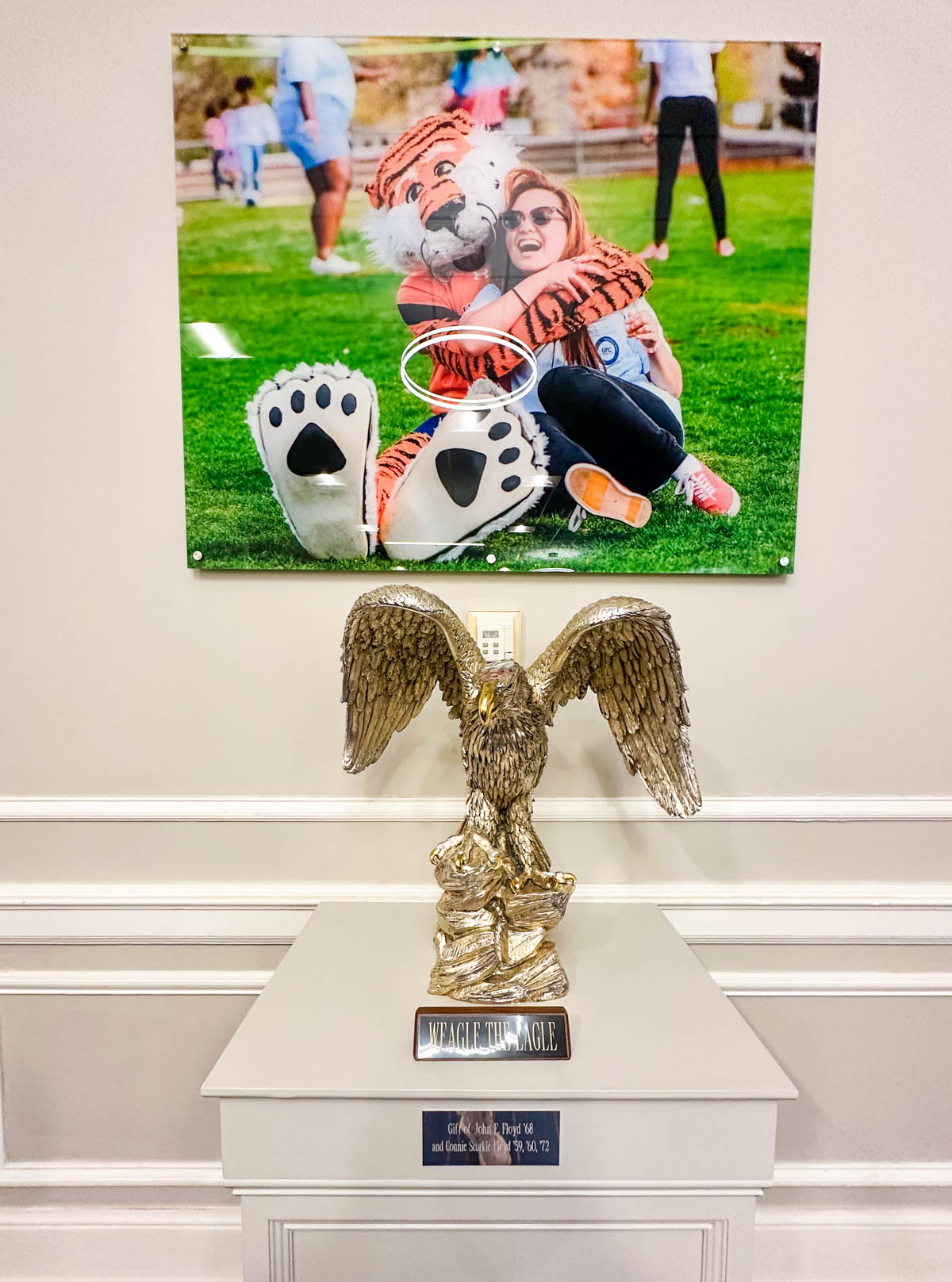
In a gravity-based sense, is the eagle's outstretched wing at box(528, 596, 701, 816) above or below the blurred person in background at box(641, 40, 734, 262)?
below

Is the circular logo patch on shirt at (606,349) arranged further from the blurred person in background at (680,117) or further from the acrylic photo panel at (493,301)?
the blurred person in background at (680,117)

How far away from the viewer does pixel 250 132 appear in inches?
49.4

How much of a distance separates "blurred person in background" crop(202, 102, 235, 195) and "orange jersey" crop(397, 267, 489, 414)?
348mm

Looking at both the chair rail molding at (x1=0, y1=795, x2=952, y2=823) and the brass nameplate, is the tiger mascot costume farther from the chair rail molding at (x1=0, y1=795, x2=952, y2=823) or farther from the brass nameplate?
the brass nameplate

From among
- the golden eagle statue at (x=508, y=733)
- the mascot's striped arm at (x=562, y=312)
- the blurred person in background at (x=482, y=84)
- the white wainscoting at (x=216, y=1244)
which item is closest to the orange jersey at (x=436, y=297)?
the mascot's striped arm at (x=562, y=312)

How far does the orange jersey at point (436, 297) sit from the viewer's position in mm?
1275

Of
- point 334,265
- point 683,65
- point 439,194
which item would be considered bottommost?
point 334,265

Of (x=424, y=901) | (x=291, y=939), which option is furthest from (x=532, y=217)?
(x=291, y=939)

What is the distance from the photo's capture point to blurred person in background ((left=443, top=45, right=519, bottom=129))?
1.24m

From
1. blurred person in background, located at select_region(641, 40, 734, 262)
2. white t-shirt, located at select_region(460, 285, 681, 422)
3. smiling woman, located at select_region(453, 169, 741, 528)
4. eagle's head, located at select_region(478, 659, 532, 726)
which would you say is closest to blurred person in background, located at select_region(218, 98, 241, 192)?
smiling woman, located at select_region(453, 169, 741, 528)

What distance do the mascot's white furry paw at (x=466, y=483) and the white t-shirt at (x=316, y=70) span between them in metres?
0.51

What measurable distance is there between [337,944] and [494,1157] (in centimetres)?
41

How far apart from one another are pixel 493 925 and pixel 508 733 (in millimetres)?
280

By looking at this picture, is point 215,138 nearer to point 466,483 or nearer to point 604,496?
point 466,483
